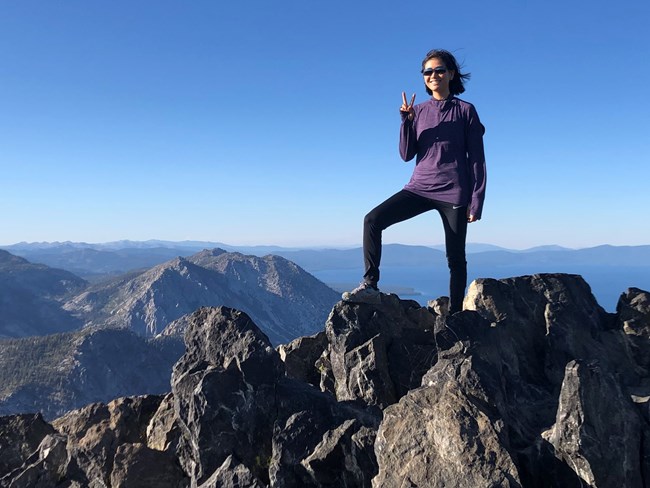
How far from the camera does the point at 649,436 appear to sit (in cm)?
950

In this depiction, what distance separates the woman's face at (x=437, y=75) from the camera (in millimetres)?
13586

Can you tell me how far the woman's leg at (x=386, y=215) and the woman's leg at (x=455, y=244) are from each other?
609 millimetres

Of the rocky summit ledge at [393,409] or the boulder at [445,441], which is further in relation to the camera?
the rocky summit ledge at [393,409]

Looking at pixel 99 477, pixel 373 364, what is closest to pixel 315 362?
pixel 373 364

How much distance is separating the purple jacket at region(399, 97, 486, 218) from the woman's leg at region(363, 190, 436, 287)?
1.09ft

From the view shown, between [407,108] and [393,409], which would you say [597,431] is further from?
[407,108]

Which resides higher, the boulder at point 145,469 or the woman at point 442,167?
the woman at point 442,167

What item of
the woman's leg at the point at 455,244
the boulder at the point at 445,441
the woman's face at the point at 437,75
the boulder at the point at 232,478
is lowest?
the boulder at the point at 232,478

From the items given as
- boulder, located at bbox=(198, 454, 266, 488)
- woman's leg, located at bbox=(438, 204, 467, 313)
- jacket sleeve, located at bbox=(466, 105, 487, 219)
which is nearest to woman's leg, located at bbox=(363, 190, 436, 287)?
woman's leg, located at bbox=(438, 204, 467, 313)

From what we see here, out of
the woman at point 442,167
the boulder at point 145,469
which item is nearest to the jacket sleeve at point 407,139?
the woman at point 442,167

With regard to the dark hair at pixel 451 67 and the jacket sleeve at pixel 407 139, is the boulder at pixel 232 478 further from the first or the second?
the dark hair at pixel 451 67

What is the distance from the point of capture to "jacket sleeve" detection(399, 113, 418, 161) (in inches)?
547

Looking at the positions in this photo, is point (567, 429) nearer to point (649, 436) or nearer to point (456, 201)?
point (649, 436)

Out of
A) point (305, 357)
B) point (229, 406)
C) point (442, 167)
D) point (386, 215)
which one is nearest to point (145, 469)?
point (229, 406)
